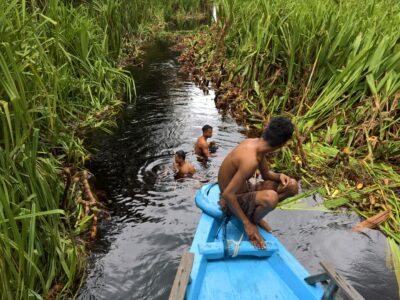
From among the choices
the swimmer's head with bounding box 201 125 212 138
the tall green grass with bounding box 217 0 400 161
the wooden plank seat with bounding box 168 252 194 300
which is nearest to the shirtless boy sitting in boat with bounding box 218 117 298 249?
the wooden plank seat with bounding box 168 252 194 300

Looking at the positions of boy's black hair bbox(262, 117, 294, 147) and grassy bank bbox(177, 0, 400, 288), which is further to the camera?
grassy bank bbox(177, 0, 400, 288)

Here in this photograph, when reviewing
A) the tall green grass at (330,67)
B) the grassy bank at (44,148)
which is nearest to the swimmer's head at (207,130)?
the tall green grass at (330,67)

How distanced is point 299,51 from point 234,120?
1715 millimetres

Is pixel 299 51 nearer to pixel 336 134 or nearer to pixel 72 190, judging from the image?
pixel 336 134

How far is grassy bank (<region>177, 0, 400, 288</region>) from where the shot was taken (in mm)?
4910

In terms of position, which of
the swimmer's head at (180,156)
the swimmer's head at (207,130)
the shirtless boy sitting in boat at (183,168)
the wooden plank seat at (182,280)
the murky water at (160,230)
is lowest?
the murky water at (160,230)

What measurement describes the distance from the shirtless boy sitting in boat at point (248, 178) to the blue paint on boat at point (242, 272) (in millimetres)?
141

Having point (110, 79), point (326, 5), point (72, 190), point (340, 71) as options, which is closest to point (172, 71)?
point (110, 79)

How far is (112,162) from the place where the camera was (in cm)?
564

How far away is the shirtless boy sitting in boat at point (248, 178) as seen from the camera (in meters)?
3.17

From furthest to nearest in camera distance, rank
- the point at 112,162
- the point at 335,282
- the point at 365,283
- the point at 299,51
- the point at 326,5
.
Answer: the point at 326,5 → the point at 299,51 → the point at 112,162 → the point at 365,283 → the point at 335,282

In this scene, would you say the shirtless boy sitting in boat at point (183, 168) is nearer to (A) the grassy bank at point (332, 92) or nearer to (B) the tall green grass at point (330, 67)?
(A) the grassy bank at point (332, 92)

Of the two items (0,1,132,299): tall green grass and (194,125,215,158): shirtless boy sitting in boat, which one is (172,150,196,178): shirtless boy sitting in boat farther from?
(0,1,132,299): tall green grass

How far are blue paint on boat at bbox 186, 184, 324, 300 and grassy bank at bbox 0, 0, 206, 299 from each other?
39.4 inches
